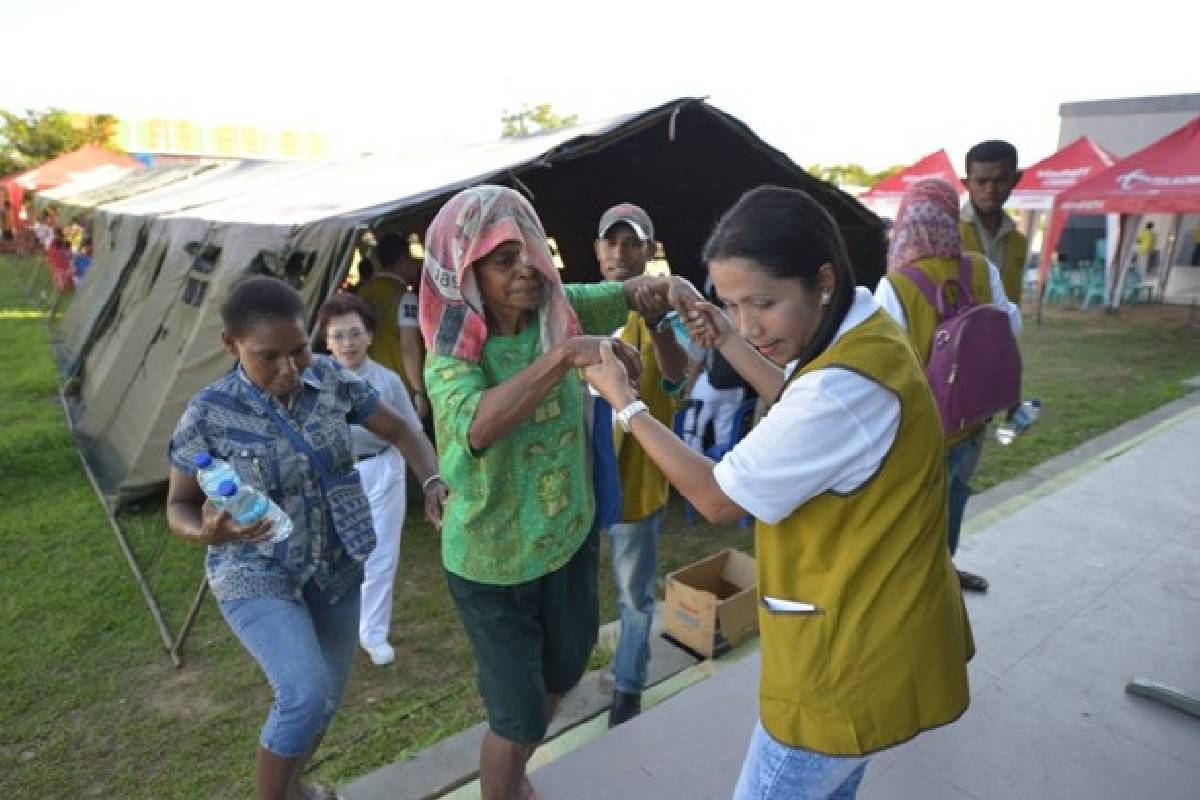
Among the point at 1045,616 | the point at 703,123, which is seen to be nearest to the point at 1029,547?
the point at 1045,616

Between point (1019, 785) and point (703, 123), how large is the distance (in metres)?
4.15

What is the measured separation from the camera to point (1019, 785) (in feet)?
7.48

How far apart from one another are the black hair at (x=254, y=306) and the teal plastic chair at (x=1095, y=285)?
16987mm

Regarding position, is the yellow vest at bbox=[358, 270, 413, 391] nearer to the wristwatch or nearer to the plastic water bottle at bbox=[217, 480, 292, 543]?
the plastic water bottle at bbox=[217, 480, 292, 543]

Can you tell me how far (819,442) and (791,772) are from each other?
2.17 feet

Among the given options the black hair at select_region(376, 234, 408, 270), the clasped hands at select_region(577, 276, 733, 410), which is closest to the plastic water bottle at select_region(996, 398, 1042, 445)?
the clasped hands at select_region(577, 276, 733, 410)

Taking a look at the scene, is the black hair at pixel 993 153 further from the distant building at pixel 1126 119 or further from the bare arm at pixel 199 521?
the distant building at pixel 1126 119

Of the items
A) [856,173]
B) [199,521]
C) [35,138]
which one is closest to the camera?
[199,521]

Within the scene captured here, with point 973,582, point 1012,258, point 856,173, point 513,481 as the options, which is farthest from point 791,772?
point 856,173

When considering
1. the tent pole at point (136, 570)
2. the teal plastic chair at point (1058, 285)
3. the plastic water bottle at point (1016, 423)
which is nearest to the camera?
the plastic water bottle at point (1016, 423)

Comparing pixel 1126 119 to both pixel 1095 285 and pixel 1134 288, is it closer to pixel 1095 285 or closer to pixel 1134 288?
pixel 1134 288

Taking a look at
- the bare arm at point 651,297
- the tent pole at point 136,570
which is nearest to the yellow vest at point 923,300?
the bare arm at point 651,297

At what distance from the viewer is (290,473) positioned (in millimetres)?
1976

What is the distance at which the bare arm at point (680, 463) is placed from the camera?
4.28ft
